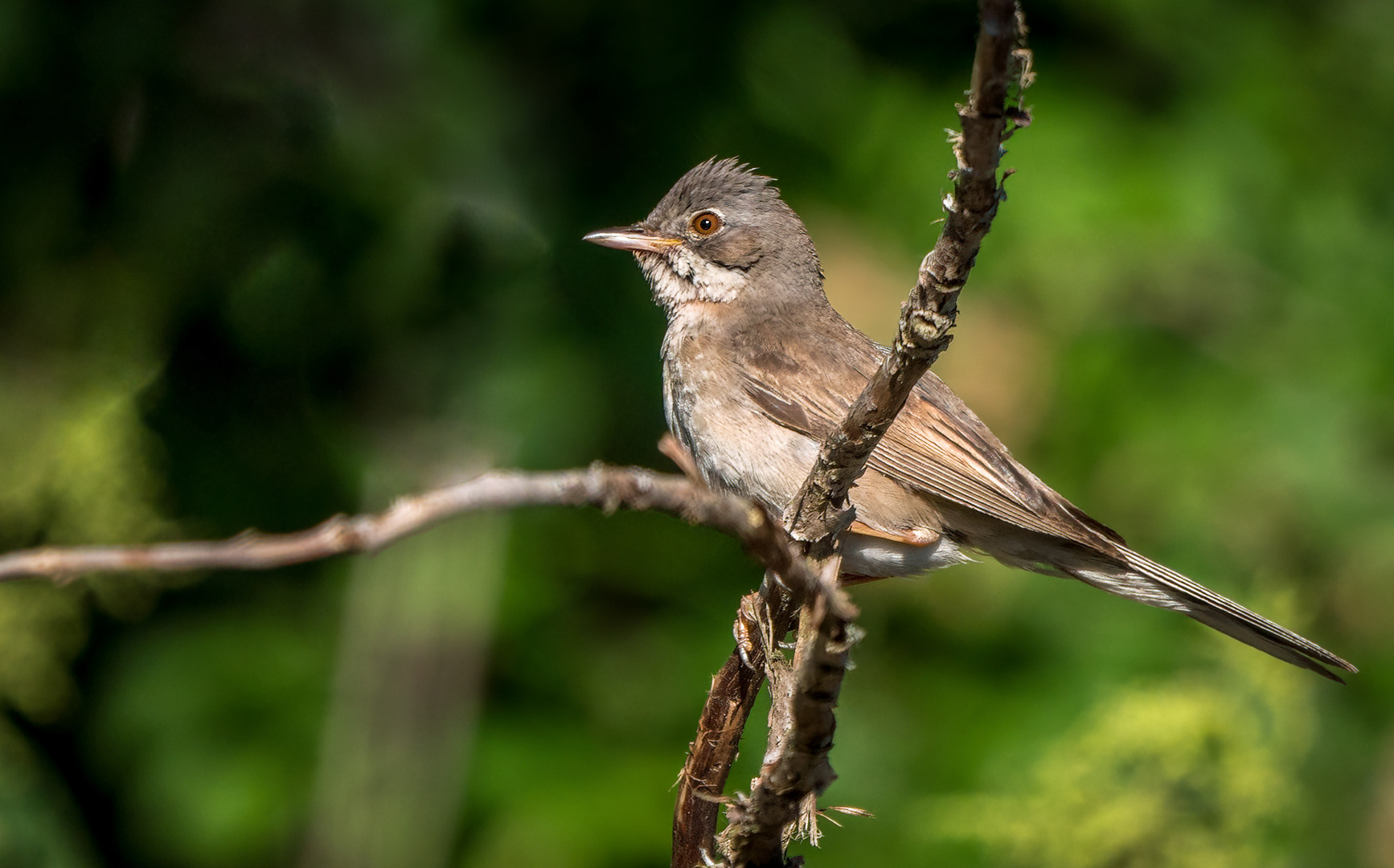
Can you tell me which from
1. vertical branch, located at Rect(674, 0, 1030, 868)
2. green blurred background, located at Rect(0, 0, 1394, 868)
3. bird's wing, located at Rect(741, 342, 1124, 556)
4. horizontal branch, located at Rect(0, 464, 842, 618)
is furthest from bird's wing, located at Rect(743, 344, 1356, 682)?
horizontal branch, located at Rect(0, 464, 842, 618)

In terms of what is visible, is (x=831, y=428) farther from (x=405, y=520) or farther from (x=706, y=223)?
(x=405, y=520)

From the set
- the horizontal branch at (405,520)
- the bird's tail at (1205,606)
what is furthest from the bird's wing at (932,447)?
the horizontal branch at (405,520)

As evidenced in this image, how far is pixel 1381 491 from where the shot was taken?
495 centimetres

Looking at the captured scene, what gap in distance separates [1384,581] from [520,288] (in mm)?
3629

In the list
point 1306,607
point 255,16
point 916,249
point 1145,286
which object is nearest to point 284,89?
point 255,16

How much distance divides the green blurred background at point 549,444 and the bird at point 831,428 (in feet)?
0.80

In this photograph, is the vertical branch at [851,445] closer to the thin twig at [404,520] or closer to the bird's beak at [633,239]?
the thin twig at [404,520]

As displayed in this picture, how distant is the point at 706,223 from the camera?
446 centimetres

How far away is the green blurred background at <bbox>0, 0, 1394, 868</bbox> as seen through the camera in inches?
161

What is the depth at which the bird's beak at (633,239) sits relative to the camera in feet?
13.8

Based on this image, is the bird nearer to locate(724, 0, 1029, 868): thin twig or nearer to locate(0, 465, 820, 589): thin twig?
locate(724, 0, 1029, 868): thin twig

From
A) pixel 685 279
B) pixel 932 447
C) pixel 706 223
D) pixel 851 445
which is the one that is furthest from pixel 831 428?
pixel 851 445

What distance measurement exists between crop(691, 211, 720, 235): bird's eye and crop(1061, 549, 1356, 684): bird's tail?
173 cm

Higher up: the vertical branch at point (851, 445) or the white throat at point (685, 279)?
the white throat at point (685, 279)
